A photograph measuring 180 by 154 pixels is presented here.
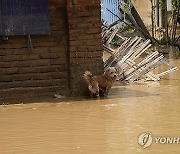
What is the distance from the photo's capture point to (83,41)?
8117mm

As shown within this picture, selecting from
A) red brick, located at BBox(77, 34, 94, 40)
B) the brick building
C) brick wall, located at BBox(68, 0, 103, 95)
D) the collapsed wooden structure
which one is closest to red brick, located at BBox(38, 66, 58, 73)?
the brick building

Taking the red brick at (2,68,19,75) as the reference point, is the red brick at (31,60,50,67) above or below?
above

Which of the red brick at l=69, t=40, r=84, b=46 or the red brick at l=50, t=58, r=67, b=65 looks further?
the red brick at l=50, t=58, r=67, b=65

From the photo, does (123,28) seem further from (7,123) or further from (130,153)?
(130,153)

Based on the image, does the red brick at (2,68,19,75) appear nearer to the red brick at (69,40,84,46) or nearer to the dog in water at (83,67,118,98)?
the red brick at (69,40,84,46)

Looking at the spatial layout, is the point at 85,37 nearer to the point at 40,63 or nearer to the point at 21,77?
the point at 40,63

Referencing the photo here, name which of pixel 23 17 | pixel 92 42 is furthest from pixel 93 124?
pixel 23 17

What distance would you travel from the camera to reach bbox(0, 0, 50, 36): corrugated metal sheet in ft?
25.8

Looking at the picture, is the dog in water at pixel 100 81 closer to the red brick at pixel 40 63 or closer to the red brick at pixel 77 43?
the red brick at pixel 77 43

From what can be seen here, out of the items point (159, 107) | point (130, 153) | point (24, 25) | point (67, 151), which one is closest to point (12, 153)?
point (67, 151)

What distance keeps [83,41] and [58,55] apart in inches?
22.0

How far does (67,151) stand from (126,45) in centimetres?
573

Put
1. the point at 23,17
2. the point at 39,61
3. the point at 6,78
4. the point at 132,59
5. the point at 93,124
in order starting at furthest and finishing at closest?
the point at 132,59, the point at 39,61, the point at 6,78, the point at 23,17, the point at 93,124

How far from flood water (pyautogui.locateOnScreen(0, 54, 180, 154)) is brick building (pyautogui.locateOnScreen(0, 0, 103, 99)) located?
512 mm
